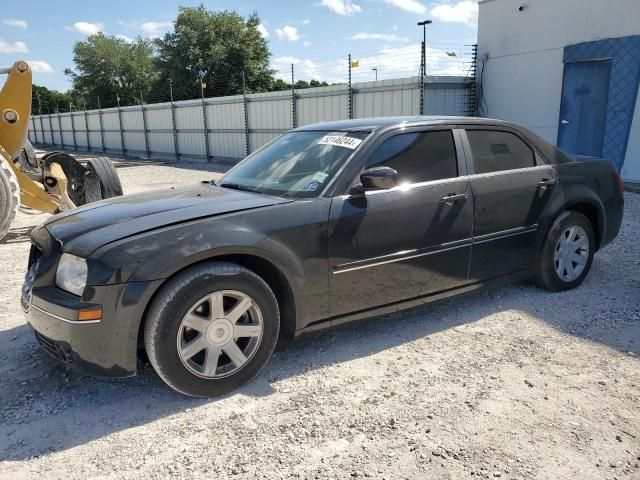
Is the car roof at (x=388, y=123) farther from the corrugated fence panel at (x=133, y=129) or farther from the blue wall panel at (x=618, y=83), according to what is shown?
the corrugated fence panel at (x=133, y=129)

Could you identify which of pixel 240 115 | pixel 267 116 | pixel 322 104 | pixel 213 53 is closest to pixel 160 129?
pixel 240 115

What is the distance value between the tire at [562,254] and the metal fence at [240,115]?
28.9ft

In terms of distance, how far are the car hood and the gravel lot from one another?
951 millimetres

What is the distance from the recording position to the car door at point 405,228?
3408 mm

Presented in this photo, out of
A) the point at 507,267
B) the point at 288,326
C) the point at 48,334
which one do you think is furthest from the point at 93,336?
the point at 507,267

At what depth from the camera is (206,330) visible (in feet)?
9.81

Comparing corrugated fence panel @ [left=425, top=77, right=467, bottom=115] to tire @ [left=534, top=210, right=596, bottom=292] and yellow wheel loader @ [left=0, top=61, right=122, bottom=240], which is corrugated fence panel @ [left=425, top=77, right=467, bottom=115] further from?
tire @ [left=534, top=210, right=596, bottom=292]

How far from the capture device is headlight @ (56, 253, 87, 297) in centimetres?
282

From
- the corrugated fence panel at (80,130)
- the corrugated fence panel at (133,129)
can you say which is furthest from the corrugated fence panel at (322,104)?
the corrugated fence panel at (80,130)

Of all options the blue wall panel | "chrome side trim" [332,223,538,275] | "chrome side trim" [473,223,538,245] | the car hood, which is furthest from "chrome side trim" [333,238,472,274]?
the blue wall panel

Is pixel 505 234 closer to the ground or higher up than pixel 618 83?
closer to the ground

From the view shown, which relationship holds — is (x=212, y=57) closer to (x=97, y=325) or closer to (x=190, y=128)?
(x=190, y=128)

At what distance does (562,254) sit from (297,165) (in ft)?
8.38

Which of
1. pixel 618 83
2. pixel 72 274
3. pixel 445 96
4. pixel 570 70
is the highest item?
pixel 570 70
